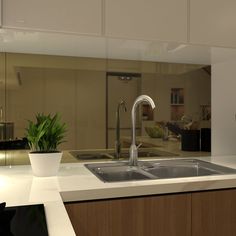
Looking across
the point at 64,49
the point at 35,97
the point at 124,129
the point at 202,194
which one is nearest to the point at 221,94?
the point at 124,129

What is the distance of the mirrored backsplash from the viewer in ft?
5.96

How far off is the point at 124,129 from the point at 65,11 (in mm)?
891

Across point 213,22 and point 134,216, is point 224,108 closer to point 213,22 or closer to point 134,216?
point 213,22

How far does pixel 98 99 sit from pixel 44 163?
25.9 inches

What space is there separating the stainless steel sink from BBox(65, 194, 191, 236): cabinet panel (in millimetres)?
304

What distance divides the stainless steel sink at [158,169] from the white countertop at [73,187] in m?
0.21

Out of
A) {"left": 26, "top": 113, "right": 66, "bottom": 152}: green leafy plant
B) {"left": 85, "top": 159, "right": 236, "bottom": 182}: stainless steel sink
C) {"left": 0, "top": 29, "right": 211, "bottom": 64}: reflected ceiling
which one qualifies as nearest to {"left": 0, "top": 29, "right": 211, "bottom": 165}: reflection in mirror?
{"left": 0, "top": 29, "right": 211, "bottom": 64}: reflected ceiling

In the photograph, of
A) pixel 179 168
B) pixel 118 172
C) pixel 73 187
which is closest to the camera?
pixel 73 187

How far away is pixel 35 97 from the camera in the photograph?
6.02ft

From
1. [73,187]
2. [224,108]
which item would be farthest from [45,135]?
[224,108]

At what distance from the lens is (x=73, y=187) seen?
1239 mm

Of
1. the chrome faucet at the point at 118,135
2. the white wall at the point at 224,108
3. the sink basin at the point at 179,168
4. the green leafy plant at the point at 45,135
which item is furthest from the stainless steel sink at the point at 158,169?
the white wall at the point at 224,108

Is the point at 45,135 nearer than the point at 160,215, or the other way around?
the point at 160,215

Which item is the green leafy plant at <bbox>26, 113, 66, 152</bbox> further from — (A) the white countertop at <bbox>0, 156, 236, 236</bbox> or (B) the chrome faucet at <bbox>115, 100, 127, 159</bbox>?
(B) the chrome faucet at <bbox>115, 100, 127, 159</bbox>
